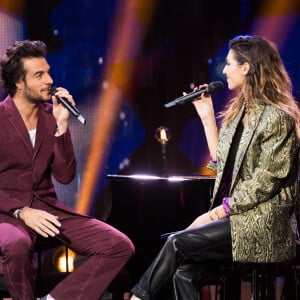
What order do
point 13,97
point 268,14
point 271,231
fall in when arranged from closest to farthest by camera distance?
point 271,231 < point 13,97 < point 268,14

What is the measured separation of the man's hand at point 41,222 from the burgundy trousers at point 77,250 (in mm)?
64

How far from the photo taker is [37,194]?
3.57 meters

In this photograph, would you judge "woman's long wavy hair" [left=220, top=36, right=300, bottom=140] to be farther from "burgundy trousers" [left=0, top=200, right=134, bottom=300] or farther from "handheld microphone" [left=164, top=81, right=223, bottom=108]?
"burgundy trousers" [left=0, top=200, right=134, bottom=300]

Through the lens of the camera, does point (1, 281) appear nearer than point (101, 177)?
Yes

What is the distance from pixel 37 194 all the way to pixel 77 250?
37cm

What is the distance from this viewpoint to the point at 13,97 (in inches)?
151

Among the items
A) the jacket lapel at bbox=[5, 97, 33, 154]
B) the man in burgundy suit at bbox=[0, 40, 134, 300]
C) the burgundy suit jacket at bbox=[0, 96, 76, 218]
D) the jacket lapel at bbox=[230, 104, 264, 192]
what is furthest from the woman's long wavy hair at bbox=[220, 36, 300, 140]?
the jacket lapel at bbox=[5, 97, 33, 154]

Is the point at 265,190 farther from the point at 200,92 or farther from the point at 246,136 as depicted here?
the point at 200,92

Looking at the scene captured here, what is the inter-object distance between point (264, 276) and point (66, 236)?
1053 mm

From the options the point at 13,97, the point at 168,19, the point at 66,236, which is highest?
the point at 168,19

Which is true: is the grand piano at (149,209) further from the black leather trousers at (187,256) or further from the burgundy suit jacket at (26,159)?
the black leather trousers at (187,256)

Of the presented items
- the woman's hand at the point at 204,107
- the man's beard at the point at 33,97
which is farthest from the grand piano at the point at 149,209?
the man's beard at the point at 33,97

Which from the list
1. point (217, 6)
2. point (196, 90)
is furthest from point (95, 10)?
point (196, 90)

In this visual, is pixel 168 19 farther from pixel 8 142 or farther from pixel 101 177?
pixel 8 142
